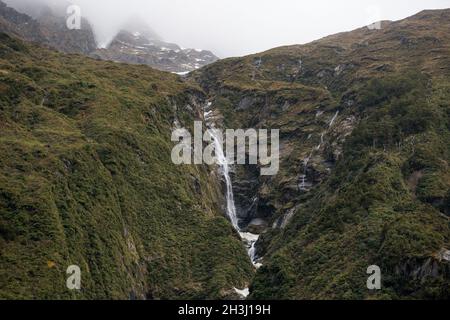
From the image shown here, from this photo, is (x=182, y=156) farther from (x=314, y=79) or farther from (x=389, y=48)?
(x=389, y=48)

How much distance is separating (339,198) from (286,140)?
53.8m

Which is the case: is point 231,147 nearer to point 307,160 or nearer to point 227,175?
point 227,175

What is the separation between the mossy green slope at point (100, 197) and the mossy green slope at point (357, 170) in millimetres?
13347

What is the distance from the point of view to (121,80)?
145500 mm

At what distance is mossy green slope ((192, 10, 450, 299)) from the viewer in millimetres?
77750

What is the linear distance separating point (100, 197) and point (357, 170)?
49644 mm

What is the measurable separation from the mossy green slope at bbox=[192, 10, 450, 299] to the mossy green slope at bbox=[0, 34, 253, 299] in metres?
13.3

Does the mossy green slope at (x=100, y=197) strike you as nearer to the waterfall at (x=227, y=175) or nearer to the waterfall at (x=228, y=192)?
the waterfall at (x=227, y=175)

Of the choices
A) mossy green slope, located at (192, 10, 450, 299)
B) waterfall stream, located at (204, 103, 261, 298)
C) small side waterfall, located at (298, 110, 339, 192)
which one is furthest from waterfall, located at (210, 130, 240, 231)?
small side waterfall, located at (298, 110, 339, 192)

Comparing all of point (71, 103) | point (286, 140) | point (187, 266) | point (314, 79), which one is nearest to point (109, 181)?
point (187, 266)

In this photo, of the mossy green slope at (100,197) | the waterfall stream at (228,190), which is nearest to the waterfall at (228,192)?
the waterfall stream at (228,190)

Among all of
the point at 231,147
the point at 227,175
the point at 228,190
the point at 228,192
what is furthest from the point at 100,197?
the point at 231,147

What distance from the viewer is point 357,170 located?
11219 cm

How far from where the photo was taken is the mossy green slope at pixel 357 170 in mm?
77750
